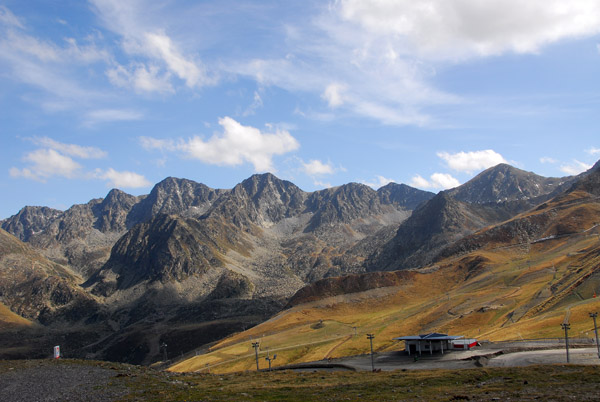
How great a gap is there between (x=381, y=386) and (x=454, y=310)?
93.9m

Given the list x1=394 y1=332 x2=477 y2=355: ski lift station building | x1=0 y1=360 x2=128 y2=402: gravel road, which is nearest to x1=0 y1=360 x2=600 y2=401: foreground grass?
x1=0 y1=360 x2=128 y2=402: gravel road

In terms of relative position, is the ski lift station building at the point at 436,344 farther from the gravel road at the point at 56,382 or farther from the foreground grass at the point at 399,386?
the gravel road at the point at 56,382

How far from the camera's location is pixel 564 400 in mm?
31422

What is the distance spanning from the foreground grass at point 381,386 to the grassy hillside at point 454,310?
114ft

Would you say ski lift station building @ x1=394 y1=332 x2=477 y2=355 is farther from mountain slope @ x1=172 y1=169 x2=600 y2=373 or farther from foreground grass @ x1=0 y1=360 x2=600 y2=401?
foreground grass @ x1=0 y1=360 x2=600 y2=401

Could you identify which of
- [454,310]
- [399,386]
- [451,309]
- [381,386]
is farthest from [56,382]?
[451,309]

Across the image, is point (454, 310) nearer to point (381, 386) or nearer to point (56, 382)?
point (381, 386)

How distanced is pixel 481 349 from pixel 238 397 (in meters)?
41.4

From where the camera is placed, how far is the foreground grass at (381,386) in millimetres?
35628

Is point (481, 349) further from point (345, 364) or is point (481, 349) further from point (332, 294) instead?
point (332, 294)

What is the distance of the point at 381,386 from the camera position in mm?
42625

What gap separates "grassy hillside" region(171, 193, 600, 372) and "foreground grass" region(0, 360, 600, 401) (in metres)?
34.8

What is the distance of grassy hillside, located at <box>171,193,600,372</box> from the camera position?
3831 inches

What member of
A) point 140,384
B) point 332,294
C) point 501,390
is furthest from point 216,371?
point 332,294
